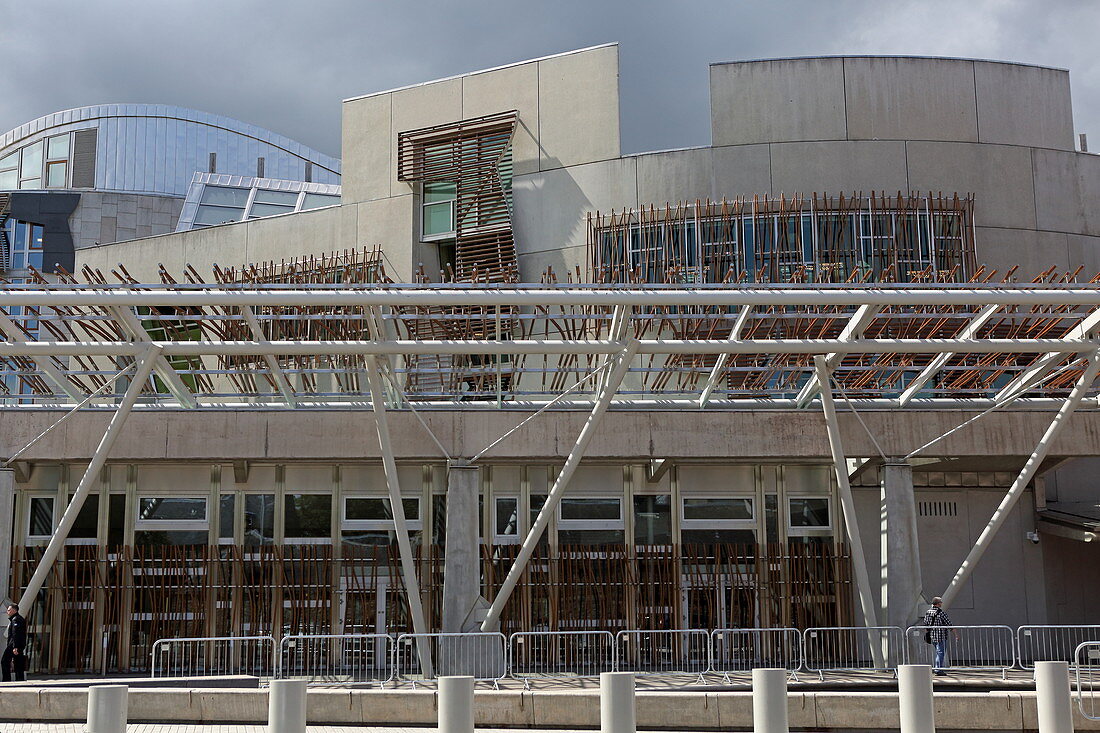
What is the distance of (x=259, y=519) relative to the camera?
973 inches

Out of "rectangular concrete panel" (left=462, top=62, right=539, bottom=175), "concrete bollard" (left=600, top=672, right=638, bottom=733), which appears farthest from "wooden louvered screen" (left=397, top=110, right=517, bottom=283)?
"concrete bollard" (left=600, top=672, right=638, bottom=733)

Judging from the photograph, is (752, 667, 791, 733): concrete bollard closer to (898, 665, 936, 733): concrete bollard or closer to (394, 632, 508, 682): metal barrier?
(898, 665, 936, 733): concrete bollard

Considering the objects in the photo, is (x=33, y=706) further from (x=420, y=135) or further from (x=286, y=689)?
(x=420, y=135)

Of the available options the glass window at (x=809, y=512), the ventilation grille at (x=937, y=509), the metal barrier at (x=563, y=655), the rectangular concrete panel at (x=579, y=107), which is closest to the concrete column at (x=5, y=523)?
the metal barrier at (x=563, y=655)

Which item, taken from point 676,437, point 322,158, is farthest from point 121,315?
point 322,158

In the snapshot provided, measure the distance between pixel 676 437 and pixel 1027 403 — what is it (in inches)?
268

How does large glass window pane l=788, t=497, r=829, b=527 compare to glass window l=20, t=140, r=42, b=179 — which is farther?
glass window l=20, t=140, r=42, b=179

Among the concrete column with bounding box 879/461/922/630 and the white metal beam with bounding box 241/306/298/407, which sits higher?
the white metal beam with bounding box 241/306/298/407

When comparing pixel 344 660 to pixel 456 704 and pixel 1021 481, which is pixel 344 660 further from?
Answer: pixel 1021 481

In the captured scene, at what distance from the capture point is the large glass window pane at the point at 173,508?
24.6 m

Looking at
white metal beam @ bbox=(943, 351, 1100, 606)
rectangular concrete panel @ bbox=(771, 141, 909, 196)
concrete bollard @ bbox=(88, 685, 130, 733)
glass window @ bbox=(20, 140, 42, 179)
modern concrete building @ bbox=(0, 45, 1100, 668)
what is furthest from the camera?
glass window @ bbox=(20, 140, 42, 179)

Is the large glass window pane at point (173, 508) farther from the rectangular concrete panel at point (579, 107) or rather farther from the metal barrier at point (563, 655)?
the rectangular concrete panel at point (579, 107)

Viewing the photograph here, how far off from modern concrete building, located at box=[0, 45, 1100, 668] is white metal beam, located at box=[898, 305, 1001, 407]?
10 centimetres

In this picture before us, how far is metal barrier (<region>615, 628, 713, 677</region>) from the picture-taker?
2134cm
